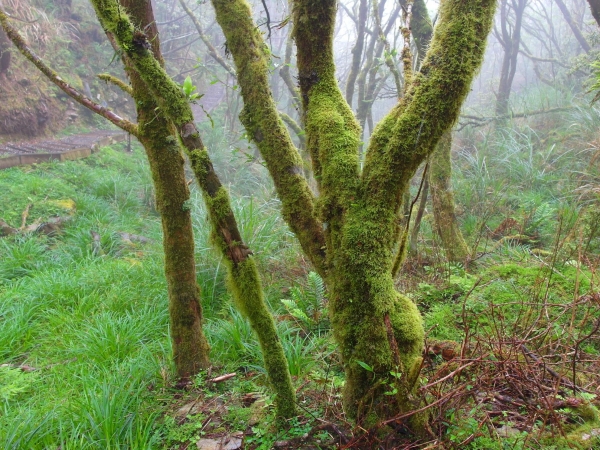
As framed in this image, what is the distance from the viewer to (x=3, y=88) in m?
9.40

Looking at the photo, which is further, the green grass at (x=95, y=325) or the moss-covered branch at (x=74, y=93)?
the moss-covered branch at (x=74, y=93)

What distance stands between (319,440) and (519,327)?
1474 mm

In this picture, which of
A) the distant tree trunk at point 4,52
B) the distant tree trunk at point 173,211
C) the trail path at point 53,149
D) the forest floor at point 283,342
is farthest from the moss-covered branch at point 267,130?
the distant tree trunk at point 4,52

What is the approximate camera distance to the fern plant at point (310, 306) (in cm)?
312

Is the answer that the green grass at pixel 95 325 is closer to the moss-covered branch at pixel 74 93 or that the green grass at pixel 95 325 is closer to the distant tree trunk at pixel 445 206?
the moss-covered branch at pixel 74 93

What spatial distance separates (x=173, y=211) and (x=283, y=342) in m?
1.14

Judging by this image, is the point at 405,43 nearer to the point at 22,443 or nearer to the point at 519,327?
the point at 519,327

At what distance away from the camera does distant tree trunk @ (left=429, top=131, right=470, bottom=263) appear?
157 inches

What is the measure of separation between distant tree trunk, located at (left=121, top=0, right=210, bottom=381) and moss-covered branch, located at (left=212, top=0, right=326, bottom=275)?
22.6 inches

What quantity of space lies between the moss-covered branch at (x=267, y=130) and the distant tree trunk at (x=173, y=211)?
22.6 inches

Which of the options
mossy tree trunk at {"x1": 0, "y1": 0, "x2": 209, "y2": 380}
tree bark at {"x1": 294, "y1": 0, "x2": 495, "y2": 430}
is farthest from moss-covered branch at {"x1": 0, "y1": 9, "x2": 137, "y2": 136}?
tree bark at {"x1": 294, "y1": 0, "x2": 495, "y2": 430}

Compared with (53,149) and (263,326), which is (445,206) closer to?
(263,326)

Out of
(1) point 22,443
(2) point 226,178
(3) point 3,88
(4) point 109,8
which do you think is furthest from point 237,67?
(3) point 3,88

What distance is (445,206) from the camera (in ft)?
13.2
